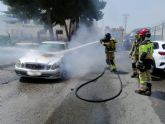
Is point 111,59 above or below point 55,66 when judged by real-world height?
below

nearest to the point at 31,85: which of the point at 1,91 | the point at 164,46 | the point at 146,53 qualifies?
the point at 1,91

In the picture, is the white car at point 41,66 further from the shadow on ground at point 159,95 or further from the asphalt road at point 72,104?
the shadow on ground at point 159,95

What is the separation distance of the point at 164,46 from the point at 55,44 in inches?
170

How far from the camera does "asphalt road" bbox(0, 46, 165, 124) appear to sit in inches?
243

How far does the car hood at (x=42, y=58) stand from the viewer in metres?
10.5

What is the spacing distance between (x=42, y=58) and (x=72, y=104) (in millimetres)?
3760

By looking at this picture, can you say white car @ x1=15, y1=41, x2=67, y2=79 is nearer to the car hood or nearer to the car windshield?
the car hood

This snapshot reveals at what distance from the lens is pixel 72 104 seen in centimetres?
738

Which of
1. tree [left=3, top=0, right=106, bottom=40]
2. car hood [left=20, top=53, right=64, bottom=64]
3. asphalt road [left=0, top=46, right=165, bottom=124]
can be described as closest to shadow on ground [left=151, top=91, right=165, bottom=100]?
asphalt road [left=0, top=46, right=165, bottom=124]

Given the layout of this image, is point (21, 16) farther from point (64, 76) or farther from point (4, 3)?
point (64, 76)

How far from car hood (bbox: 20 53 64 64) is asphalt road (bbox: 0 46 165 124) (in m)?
0.69

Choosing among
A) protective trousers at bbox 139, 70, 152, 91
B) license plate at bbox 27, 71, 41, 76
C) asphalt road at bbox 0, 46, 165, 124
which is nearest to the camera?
asphalt road at bbox 0, 46, 165, 124

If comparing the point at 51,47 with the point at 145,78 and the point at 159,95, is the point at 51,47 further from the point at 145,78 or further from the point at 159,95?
the point at 159,95

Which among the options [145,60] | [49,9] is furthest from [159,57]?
[49,9]
